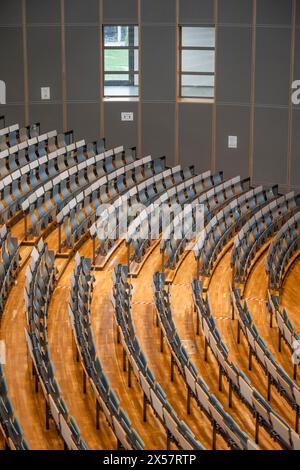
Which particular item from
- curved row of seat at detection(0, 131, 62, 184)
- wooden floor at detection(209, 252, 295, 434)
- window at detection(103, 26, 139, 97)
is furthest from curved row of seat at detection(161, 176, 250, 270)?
window at detection(103, 26, 139, 97)

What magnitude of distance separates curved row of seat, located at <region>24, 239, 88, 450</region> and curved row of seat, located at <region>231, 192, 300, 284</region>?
121 cm

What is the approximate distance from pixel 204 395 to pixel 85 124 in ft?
13.8

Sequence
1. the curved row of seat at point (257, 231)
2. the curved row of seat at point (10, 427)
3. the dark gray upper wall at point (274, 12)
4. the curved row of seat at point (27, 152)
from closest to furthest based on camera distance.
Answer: the curved row of seat at point (10, 427) → the curved row of seat at point (257, 231) → the curved row of seat at point (27, 152) → the dark gray upper wall at point (274, 12)

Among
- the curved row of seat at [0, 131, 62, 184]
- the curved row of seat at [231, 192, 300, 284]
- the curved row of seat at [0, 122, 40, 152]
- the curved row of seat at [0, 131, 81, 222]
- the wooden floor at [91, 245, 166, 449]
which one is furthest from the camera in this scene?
the curved row of seat at [0, 122, 40, 152]

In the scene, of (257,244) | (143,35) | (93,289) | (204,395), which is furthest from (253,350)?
(143,35)

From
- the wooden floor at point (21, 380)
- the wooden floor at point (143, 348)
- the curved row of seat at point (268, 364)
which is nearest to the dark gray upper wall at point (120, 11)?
the wooden floor at point (143, 348)

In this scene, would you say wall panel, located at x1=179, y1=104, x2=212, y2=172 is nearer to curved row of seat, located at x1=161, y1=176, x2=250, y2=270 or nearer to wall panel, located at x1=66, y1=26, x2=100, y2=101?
curved row of seat, located at x1=161, y1=176, x2=250, y2=270

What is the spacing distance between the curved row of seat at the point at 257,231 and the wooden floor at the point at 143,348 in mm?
107

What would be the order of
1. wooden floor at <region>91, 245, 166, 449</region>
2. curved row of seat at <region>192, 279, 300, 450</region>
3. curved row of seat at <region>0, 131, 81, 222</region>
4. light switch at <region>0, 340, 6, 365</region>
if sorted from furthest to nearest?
curved row of seat at <region>0, 131, 81, 222</region> → light switch at <region>0, 340, 6, 365</region> → wooden floor at <region>91, 245, 166, 449</region> → curved row of seat at <region>192, 279, 300, 450</region>

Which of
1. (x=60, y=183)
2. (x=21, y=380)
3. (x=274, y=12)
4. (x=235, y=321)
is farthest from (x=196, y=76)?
(x=21, y=380)

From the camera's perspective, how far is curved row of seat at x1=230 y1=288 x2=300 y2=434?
159 inches

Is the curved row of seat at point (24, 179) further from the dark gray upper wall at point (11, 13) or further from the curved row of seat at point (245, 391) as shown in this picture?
the curved row of seat at point (245, 391)

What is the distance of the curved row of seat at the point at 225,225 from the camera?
568cm

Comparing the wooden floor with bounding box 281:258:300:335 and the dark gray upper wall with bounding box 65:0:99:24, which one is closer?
the wooden floor with bounding box 281:258:300:335
